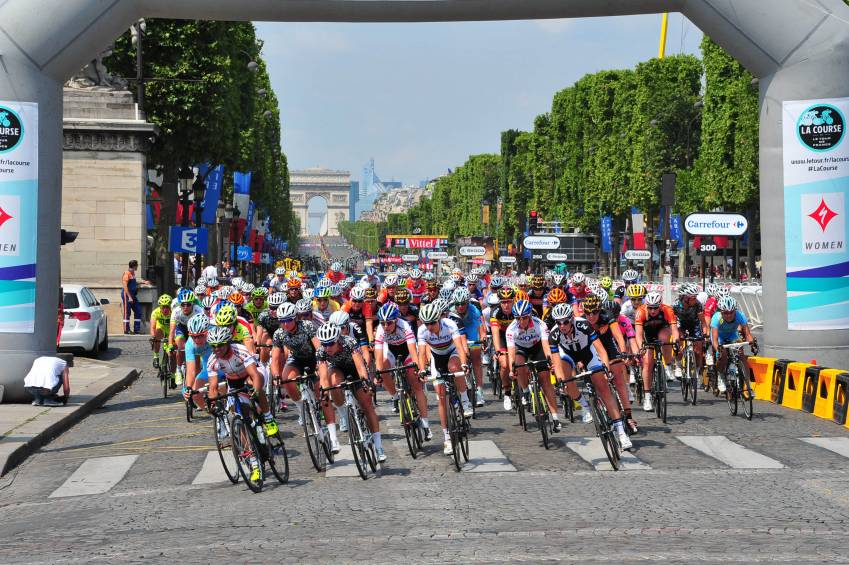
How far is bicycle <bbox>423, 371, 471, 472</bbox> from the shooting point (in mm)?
12906

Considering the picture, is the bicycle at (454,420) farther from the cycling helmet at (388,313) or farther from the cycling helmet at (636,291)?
the cycling helmet at (636,291)

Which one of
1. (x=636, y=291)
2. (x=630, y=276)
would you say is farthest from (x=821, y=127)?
(x=630, y=276)

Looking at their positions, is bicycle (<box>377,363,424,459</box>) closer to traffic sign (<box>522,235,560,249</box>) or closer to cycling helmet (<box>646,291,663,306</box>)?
cycling helmet (<box>646,291,663,306</box>)

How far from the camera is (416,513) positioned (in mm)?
10297

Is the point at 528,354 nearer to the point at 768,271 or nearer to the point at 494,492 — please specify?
the point at 494,492

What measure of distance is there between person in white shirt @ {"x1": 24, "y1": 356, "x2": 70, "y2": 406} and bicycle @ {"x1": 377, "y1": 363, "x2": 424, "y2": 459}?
647 cm

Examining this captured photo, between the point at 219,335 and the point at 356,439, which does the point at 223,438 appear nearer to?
the point at 219,335

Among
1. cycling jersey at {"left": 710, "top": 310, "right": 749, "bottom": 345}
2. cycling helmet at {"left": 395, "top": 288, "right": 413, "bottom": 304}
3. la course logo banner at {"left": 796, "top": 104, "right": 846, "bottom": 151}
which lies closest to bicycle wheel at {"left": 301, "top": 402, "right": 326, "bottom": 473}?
cycling helmet at {"left": 395, "top": 288, "right": 413, "bottom": 304}

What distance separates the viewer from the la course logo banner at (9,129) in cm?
1830

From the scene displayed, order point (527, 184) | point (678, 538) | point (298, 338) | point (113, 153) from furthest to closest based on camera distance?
point (527, 184), point (113, 153), point (298, 338), point (678, 538)

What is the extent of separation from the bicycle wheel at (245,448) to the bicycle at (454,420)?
6.91 ft

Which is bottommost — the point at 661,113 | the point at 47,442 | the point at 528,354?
the point at 47,442

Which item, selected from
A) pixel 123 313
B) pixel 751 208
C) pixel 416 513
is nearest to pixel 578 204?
pixel 751 208

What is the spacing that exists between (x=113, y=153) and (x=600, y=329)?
23.7 meters
